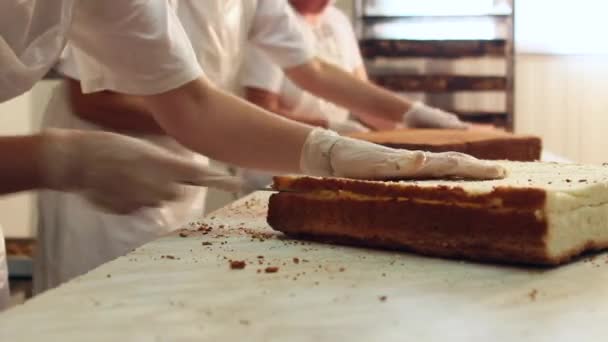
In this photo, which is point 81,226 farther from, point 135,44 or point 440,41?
point 440,41

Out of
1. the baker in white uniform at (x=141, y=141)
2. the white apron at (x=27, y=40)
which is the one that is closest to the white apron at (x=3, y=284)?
the white apron at (x=27, y=40)

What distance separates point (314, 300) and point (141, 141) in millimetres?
445

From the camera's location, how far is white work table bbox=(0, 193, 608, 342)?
0.84 metres

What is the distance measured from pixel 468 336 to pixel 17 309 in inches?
18.4

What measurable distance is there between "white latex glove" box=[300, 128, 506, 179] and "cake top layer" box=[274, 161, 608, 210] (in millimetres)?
39

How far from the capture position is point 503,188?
1.15 metres

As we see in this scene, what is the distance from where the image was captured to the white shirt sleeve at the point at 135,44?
4.81 ft

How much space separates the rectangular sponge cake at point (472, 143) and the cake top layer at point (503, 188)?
27.6 inches

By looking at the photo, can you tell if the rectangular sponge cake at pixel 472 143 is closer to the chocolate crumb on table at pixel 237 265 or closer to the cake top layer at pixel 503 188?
the cake top layer at pixel 503 188

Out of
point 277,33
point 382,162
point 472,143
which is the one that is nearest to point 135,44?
point 382,162

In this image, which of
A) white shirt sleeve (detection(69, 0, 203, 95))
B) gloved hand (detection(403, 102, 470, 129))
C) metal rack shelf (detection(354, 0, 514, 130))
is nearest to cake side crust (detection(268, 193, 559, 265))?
white shirt sleeve (detection(69, 0, 203, 95))

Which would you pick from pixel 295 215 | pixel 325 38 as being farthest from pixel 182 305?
pixel 325 38

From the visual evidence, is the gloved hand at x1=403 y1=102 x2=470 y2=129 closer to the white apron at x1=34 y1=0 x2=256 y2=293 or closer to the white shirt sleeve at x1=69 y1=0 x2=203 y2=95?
the white apron at x1=34 y1=0 x2=256 y2=293

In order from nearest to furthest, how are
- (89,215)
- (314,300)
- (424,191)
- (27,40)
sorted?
(314,300) → (424,191) → (27,40) → (89,215)
